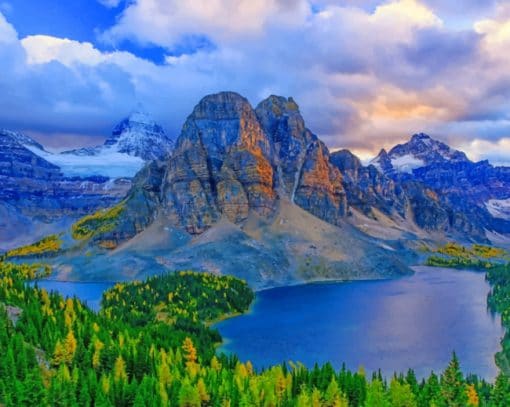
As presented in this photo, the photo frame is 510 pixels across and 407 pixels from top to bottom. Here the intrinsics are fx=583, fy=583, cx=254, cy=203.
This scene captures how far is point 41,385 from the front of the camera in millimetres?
77188

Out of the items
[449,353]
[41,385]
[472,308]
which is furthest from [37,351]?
[472,308]

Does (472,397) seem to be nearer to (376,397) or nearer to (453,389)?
(453,389)

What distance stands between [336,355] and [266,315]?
55743 millimetres

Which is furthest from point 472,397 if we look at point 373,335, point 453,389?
point 373,335

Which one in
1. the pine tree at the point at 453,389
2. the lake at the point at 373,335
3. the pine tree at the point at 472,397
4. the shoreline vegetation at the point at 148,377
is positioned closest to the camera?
the shoreline vegetation at the point at 148,377

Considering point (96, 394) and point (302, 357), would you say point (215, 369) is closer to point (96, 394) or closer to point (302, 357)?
point (96, 394)

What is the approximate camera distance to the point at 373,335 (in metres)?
147

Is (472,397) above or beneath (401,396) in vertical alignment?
beneath

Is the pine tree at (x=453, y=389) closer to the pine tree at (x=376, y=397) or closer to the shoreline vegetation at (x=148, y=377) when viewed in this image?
the shoreline vegetation at (x=148, y=377)

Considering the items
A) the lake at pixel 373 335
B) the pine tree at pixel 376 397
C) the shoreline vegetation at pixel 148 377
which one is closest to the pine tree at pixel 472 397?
the shoreline vegetation at pixel 148 377

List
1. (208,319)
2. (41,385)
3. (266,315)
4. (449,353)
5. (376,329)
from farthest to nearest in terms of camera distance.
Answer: (266,315) < (208,319) < (376,329) < (449,353) < (41,385)

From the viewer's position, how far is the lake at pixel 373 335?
122312 millimetres

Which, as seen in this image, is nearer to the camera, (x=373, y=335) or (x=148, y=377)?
(x=148, y=377)

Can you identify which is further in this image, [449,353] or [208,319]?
[208,319]
